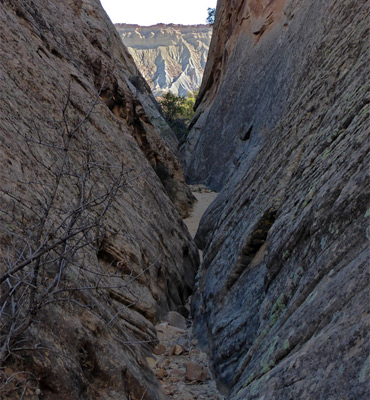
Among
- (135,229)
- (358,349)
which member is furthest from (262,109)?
(358,349)

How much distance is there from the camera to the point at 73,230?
400 centimetres

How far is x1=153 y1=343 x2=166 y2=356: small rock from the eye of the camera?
20.7ft

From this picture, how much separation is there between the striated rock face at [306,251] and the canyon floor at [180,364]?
211 millimetres

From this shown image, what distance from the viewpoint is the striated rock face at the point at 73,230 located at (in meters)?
3.51

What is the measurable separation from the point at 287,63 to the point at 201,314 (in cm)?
1006

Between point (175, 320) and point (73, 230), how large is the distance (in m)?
4.21

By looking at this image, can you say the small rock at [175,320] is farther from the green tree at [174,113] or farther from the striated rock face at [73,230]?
the green tree at [174,113]

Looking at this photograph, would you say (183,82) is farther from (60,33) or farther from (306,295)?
(306,295)

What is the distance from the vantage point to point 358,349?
2205 millimetres

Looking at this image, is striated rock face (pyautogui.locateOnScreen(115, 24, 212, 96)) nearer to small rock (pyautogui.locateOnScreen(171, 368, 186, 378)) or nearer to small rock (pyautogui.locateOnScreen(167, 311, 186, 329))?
small rock (pyautogui.locateOnScreen(167, 311, 186, 329))

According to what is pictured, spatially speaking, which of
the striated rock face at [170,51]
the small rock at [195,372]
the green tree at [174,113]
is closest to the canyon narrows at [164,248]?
the small rock at [195,372]

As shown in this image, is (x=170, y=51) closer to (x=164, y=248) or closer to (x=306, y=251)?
(x=164, y=248)

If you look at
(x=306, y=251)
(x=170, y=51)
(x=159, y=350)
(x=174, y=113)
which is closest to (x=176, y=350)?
(x=159, y=350)

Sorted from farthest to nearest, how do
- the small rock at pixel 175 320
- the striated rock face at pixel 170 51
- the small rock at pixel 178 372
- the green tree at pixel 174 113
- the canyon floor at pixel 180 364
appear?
the striated rock face at pixel 170 51
the green tree at pixel 174 113
the small rock at pixel 175 320
the small rock at pixel 178 372
the canyon floor at pixel 180 364
